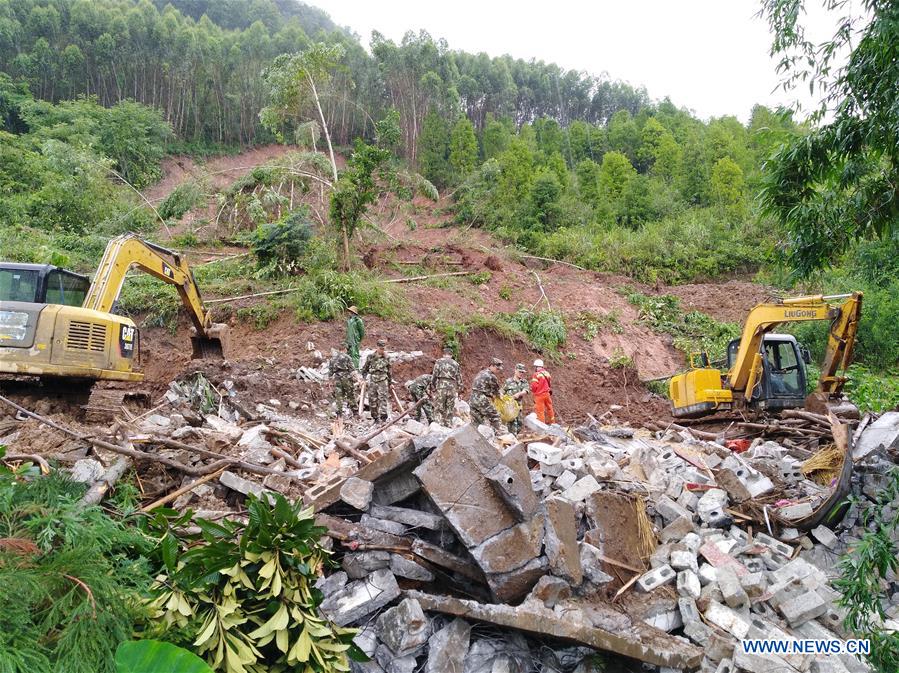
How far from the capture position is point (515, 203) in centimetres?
3184

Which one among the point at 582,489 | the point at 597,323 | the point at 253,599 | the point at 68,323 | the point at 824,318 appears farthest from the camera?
the point at 597,323

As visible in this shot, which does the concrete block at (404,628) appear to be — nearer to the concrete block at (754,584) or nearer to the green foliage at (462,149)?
the concrete block at (754,584)

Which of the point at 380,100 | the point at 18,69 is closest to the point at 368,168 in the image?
the point at 380,100

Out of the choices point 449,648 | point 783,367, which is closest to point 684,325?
point 783,367

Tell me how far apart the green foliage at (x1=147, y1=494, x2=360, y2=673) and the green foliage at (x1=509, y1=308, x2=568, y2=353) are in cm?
1445

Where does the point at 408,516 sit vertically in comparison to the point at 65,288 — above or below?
below

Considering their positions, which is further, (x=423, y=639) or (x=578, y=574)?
(x=578, y=574)

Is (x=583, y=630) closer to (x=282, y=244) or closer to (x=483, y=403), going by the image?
(x=483, y=403)

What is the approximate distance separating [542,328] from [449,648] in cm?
1509

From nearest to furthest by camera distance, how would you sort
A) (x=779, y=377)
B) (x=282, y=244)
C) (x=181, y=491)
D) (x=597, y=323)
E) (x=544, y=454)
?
(x=181, y=491), (x=544, y=454), (x=779, y=377), (x=282, y=244), (x=597, y=323)

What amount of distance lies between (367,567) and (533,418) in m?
5.06

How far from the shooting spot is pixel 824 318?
10477 millimetres

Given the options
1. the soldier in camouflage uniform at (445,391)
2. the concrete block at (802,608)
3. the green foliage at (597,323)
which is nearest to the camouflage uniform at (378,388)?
the soldier in camouflage uniform at (445,391)

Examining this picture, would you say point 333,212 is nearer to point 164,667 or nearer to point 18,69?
point 164,667
